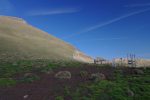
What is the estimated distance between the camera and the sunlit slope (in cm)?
12512

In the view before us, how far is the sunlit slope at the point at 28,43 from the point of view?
4926 inches

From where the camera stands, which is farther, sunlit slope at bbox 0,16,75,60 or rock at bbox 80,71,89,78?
sunlit slope at bbox 0,16,75,60

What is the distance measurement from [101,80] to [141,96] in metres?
6.35

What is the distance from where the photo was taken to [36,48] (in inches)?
5571

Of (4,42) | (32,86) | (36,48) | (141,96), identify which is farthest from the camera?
(36,48)

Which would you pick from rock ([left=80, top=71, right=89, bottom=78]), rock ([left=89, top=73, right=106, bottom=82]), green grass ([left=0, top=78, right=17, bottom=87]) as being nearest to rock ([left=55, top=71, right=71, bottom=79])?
rock ([left=80, top=71, right=89, bottom=78])

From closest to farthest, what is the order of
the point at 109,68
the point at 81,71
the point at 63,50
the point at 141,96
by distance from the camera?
the point at 141,96, the point at 81,71, the point at 109,68, the point at 63,50

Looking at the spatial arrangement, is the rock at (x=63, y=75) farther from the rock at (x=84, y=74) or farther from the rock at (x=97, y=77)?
the rock at (x=97, y=77)

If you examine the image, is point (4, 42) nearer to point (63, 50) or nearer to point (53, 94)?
point (63, 50)

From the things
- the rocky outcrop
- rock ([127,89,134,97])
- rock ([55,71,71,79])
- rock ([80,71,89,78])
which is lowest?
rock ([127,89,134,97])

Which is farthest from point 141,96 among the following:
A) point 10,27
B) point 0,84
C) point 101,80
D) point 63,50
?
point 10,27

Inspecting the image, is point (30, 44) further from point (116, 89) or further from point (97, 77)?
point (116, 89)

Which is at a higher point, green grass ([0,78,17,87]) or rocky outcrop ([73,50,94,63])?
rocky outcrop ([73,50,94,63])

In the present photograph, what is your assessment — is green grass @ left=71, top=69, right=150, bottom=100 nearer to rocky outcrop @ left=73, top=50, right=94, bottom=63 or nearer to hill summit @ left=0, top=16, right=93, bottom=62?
hill summit @ left=0, top=16, right=93, bottom=62
